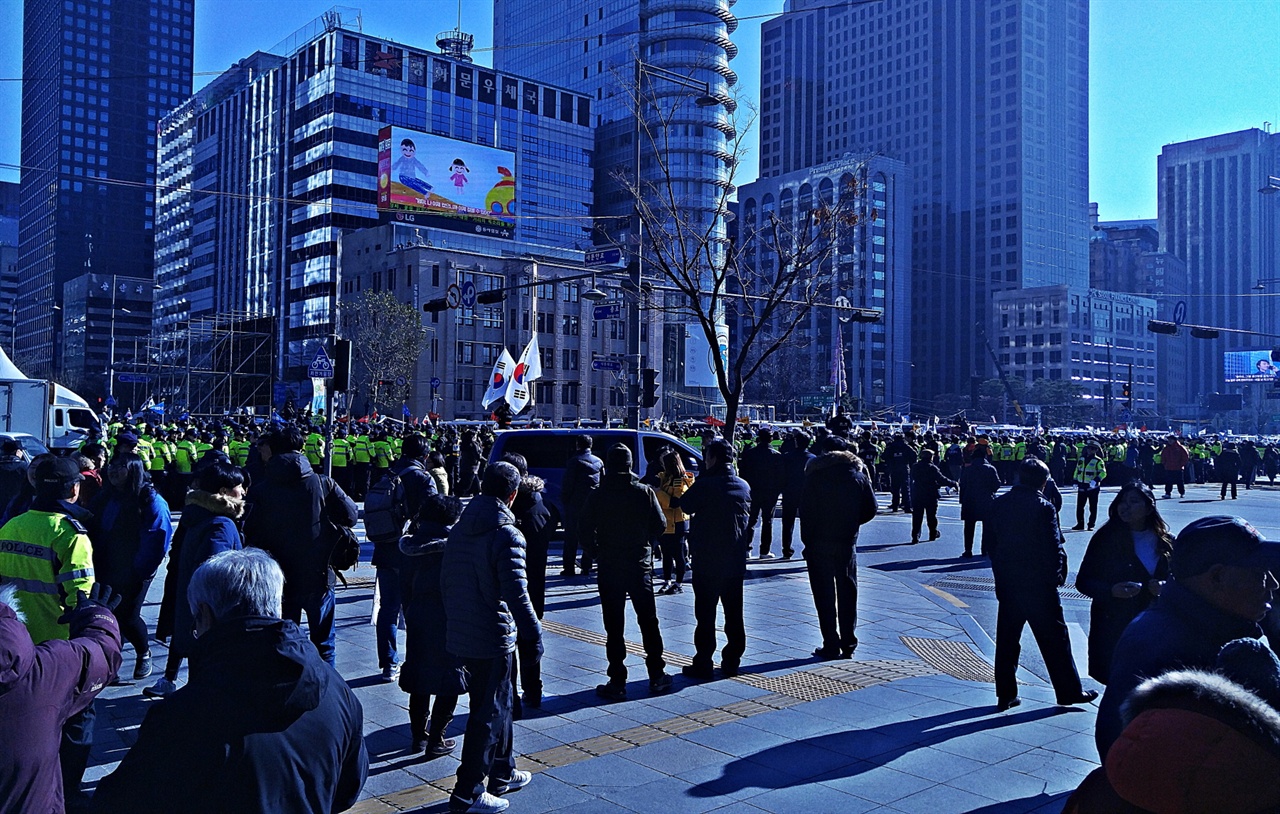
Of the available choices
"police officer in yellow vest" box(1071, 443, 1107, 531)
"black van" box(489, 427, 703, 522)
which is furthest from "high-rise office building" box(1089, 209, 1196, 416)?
"black van" box(489, 427, 703, 522)

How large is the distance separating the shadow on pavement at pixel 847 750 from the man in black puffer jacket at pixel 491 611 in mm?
1082

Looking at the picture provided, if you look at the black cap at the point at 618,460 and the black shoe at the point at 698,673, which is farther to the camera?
the black shoe at the point at 698,673

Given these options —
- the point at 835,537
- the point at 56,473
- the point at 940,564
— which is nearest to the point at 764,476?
the point at 940,564

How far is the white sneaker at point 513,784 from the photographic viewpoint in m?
5.41

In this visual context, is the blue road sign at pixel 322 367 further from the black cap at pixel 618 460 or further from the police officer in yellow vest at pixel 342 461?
the police officer in yellow vest at pixel 342 461

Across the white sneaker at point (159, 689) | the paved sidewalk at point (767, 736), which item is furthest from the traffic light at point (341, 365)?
the white sneaker at point (159, 689)

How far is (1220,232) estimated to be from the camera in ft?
559

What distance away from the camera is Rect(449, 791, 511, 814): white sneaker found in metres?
5.10

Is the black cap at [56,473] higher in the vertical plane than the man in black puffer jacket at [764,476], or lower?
higher

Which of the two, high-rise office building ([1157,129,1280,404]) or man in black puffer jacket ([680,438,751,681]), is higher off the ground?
high-rise office building ([1157,129,1280,404])

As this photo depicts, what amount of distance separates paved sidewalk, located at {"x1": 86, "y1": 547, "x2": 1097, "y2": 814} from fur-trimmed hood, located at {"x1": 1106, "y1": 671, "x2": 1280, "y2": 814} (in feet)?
11.0

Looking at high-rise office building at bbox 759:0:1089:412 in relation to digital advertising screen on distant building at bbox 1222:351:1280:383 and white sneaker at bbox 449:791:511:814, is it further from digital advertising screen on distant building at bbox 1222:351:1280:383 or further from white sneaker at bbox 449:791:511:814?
white sneaker at bbox 449:791:511:814

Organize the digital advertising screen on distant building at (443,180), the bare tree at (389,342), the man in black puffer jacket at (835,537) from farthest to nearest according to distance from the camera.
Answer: the digital advertising screen on distant building at (443,180) → the bare tree at (389,342) → the man in black puffer jacket at (835,537)

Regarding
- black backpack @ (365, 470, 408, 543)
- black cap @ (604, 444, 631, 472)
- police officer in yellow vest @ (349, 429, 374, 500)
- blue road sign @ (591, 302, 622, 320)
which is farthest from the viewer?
police officer in yellow vest @ (349, 429, 374, 500)
